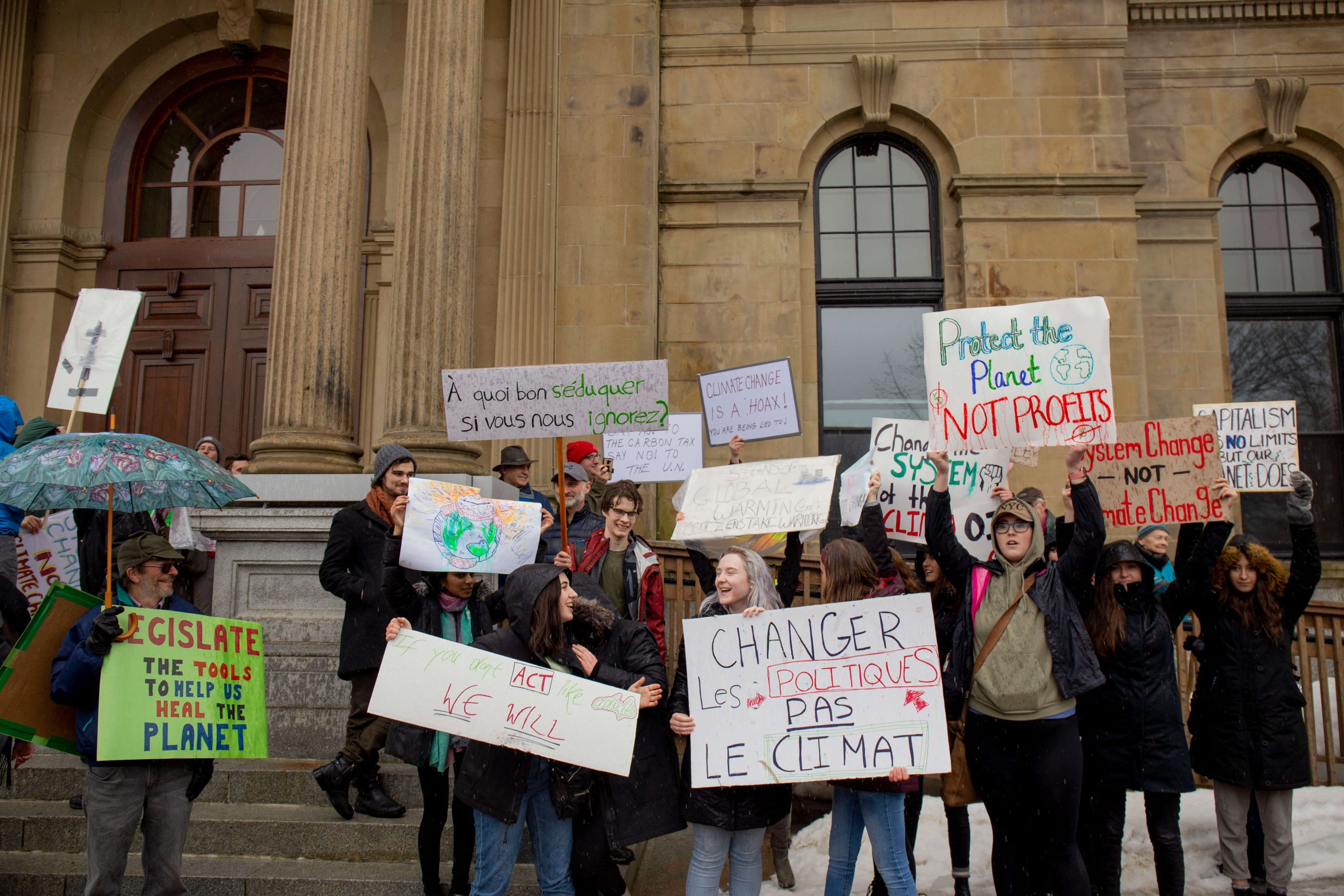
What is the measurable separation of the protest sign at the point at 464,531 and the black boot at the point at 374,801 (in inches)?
68.2

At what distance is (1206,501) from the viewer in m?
5.55

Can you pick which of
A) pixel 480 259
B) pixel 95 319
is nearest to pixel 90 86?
pixel 480 259

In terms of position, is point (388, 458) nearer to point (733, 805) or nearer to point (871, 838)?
point (733, 805)

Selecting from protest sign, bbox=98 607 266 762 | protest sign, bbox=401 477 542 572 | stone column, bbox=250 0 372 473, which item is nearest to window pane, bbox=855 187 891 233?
stone column, bbox=250 0 372 473

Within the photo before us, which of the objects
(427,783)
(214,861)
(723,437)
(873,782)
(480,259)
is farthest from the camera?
(480,259)

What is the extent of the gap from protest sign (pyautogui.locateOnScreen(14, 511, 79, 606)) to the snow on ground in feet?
17.8

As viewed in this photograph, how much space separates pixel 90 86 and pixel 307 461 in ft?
22.8

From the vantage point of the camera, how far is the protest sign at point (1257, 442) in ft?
23.6

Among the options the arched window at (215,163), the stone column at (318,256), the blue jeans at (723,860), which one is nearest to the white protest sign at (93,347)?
the stone column at (318,256)

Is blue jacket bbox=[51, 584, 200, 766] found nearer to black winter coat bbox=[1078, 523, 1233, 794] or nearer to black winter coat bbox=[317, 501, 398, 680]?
black winter coat bbox=[317, 501, 398, 680]

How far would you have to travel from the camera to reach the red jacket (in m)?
5.80

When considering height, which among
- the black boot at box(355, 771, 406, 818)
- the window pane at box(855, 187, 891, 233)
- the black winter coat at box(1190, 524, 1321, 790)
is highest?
the window pane at box(855, 187, 891, 233)

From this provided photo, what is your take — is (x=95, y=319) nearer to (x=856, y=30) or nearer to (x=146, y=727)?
(x=146, y=727)

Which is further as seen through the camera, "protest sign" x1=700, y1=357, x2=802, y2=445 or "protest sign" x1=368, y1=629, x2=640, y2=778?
"protest sign" x1=700, y1=357, x2=802, y2=445
